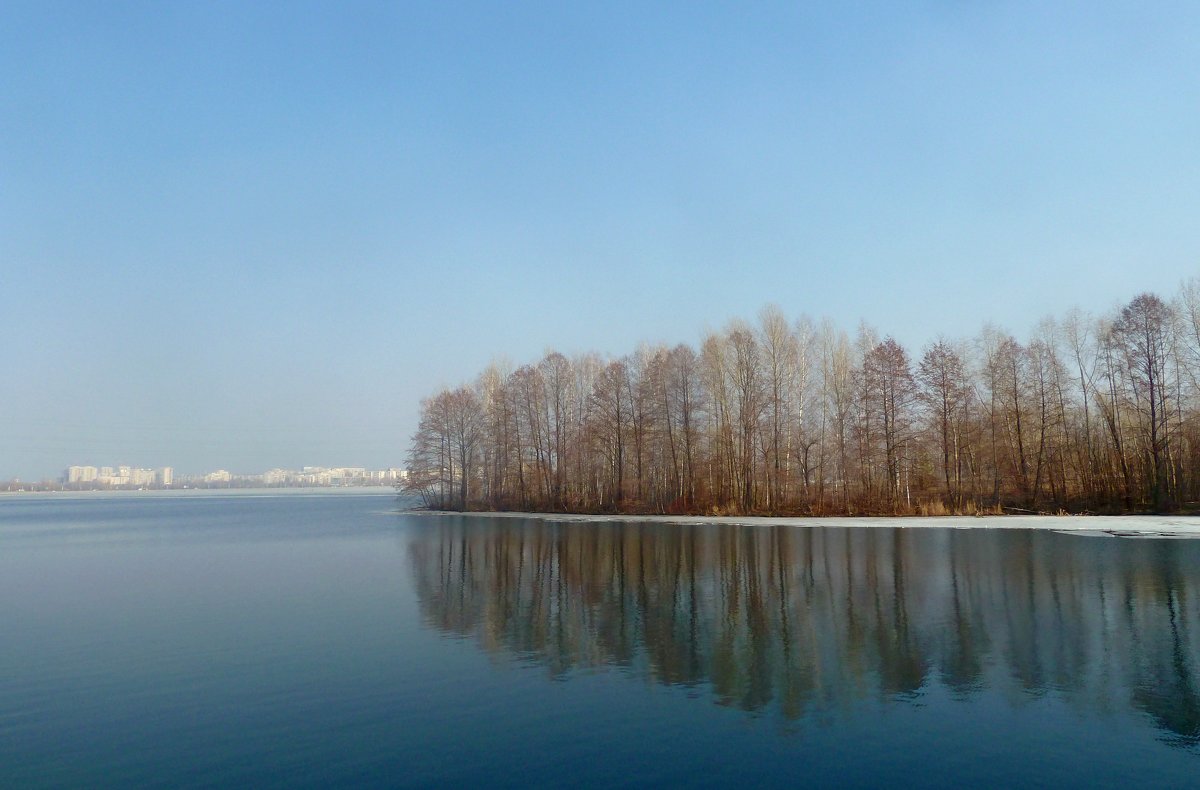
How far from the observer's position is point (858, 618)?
14.6 m

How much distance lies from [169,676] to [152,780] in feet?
15.3

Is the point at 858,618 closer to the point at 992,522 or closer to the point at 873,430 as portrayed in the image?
the point at 992,522

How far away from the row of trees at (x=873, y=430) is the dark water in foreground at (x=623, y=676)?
24.3 metres

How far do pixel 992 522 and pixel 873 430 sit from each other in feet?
41.9

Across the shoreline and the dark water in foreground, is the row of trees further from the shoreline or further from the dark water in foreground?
the dark water in foreground

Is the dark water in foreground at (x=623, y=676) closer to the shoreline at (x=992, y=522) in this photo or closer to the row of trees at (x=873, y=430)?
the shoreline at (x=992, y=522)

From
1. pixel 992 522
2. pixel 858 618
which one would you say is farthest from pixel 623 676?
pixel 992 522

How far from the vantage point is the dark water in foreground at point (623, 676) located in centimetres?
781

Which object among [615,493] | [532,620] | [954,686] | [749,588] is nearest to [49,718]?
[532,620]

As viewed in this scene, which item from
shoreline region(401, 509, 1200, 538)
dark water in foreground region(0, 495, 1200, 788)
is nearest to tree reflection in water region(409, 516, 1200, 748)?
dark water in foreground region(0, 495, 1200, 788)

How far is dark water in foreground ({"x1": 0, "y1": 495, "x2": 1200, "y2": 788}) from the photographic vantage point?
7.81 m

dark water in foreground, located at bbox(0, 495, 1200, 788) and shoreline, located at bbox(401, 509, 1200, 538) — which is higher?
dark water in foreground, located at bbox(0, 495, 1200, 788)

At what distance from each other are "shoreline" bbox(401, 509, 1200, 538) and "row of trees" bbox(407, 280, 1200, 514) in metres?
3.62

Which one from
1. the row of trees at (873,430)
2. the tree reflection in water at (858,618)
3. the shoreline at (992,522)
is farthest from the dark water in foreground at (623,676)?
the row of trees at (873,430)
